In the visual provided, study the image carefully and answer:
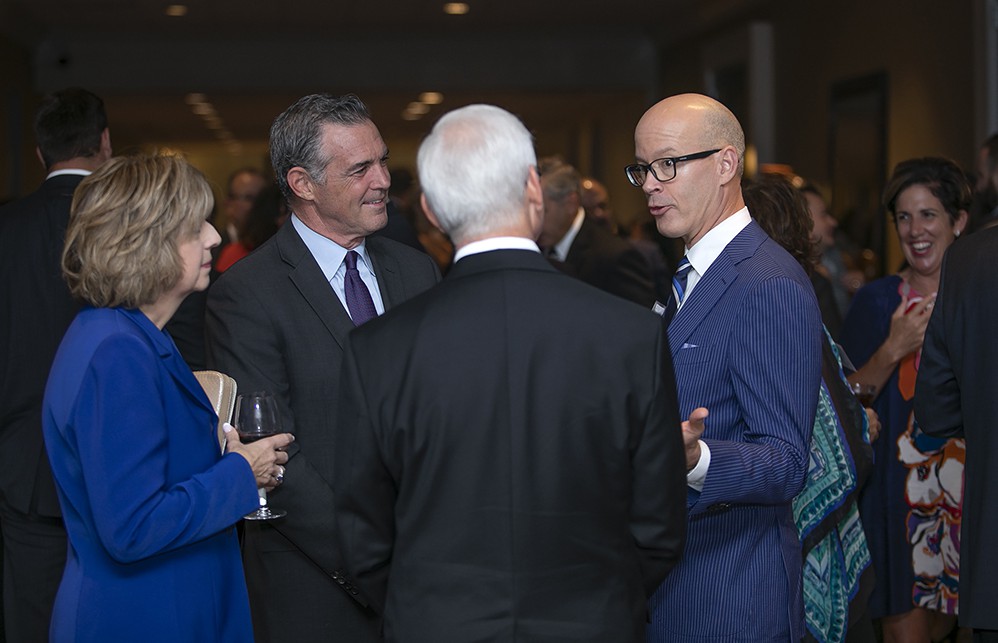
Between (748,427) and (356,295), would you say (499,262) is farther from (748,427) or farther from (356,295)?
(356,295)

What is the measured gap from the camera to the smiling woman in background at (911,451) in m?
3.92

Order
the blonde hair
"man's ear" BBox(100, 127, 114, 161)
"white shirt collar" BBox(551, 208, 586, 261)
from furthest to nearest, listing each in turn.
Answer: "white shirt collar" BBox(551, 208, 586, 261) → "man's ear" BBox(100, 127, 114, 161) → the blonde hair

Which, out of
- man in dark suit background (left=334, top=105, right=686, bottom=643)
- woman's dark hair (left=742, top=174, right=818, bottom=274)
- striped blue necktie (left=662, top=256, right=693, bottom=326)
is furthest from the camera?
woman's dark hair (left=742, top=174, right=818, bottom=274)

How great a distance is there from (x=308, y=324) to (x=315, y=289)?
0.09 metres

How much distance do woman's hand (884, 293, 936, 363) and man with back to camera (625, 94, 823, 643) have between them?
146 cm

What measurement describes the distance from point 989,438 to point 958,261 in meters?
0.45

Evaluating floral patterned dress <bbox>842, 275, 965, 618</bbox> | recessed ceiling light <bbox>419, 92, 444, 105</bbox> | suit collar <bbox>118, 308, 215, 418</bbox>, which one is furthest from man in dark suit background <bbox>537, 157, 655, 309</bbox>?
recessed ceiling light <bbox>419, 92, 444, 105</bbox>

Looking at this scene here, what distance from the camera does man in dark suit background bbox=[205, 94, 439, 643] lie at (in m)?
2.54

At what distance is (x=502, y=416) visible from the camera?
5.82 ft

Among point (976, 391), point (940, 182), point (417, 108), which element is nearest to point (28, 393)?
point (976, 391)

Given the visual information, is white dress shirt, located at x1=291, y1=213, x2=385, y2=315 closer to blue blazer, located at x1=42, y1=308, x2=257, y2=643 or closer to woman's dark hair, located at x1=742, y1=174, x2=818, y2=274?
blue blazer, located at x1=42, y1=308, x2=257, y2=643

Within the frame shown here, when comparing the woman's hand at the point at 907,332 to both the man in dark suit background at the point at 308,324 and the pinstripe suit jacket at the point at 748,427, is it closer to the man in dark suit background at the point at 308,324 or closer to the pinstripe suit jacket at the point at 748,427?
the pinstripe suit jacket at the point at 748,427

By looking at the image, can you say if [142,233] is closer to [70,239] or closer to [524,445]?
[70,239]

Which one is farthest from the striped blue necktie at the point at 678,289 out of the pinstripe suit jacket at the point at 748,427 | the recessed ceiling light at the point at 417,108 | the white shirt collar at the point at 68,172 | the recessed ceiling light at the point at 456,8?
the recessed ceiling light at the point at 417,108
